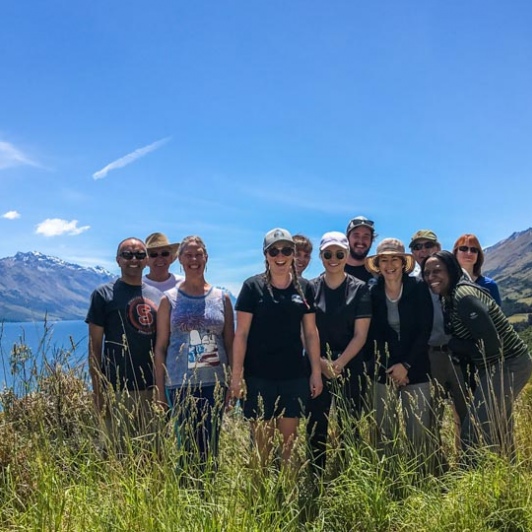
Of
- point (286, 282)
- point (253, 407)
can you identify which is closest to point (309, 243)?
point (286, 282)

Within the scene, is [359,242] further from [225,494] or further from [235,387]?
[225,494]

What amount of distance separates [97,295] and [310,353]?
2142 millimetres

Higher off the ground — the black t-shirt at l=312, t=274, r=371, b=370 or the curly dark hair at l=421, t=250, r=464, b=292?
the curly dark hair at l=421, t=250, r=464, b=292

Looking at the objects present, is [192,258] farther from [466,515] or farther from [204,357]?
[466,515]

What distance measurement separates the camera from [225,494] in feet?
11.3

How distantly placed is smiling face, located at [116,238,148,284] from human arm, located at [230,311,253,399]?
4.10 ft

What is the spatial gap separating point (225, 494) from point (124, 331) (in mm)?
1873

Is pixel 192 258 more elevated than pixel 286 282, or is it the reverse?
pixel 192 258

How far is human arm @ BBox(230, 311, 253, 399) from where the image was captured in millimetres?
4375

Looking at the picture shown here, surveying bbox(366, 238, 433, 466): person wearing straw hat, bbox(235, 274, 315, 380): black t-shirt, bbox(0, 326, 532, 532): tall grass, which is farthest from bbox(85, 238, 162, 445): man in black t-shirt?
bbox(366, 238, 433, 466): person wearing straw hat

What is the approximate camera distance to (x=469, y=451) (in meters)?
4.25

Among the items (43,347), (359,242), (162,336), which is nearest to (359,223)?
(359,242)

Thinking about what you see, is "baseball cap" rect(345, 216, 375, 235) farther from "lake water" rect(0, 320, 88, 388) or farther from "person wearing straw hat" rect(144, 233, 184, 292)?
"lake water" rect(0, 320, 88, 388)

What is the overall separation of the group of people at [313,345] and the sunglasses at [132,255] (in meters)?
0.01
